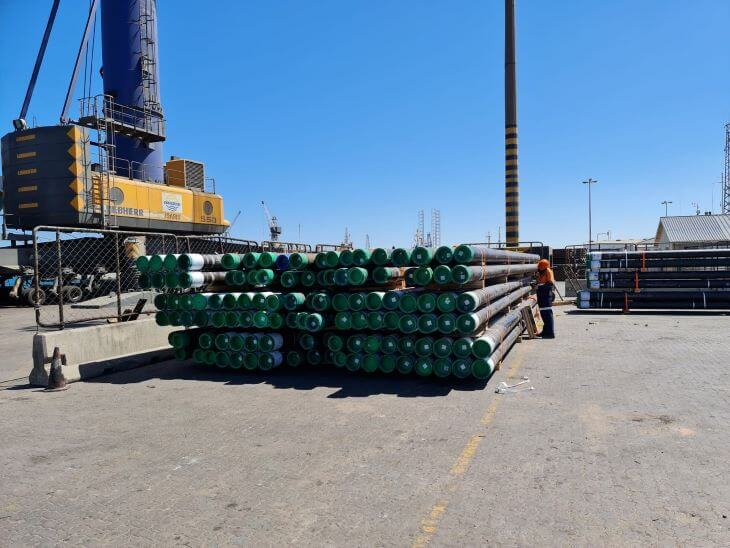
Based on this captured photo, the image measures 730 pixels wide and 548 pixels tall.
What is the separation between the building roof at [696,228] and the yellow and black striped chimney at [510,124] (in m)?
15.9

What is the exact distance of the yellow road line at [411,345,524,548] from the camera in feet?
11.6

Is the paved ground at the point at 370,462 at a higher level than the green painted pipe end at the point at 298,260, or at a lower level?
lower

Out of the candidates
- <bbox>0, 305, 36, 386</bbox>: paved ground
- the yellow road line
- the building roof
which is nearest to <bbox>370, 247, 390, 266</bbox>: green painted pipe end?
the yellow road line

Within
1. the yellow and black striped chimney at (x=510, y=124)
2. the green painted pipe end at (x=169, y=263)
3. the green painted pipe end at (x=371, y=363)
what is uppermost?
the yellow and black striped chimney at (x=510, y=124)

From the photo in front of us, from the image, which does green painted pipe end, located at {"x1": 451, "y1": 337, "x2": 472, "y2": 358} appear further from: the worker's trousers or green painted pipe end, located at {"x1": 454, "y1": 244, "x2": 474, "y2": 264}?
the worker's trousers

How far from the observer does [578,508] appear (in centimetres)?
386

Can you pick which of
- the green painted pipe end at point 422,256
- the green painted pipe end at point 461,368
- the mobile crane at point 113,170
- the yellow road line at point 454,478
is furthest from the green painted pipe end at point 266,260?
the mobile crane at point 113,170

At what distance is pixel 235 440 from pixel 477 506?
8.95 ft

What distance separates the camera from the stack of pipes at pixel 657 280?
56.7 feet

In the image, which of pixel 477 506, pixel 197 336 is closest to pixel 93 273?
pixel 197 336

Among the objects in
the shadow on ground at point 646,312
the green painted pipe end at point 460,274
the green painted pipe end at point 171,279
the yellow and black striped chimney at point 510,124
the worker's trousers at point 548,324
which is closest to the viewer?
the green painted pipe end at point 460,274

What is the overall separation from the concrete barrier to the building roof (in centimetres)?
3341

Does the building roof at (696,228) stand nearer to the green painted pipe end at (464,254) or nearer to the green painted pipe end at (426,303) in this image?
the green painted pipe end at (464,254)

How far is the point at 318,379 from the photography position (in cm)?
841
